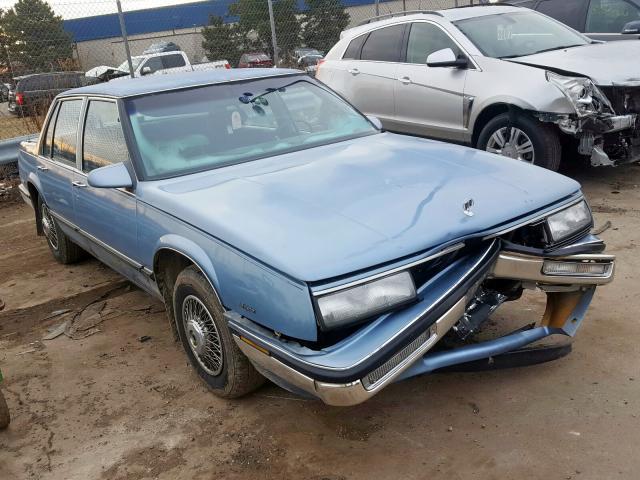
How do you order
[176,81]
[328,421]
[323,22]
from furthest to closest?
[323,22]
[176,81]
[328,421]

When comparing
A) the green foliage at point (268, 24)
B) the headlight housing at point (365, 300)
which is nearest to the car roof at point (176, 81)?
the headlight housing at point (365, 300)

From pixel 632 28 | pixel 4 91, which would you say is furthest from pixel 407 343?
pixel 4 91

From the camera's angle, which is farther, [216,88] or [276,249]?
[216,88]

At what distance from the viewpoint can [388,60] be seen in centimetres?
745

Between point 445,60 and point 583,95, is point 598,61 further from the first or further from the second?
point 445,60

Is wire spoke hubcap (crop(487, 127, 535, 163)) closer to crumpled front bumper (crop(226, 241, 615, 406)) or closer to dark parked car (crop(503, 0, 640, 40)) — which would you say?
dark parked car (crop(503, 0, 640, 40))

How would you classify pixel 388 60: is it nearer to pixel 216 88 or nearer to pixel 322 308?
pixel 216 88

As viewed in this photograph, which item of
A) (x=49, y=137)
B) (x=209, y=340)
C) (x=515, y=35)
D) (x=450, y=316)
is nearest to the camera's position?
(x=450, y=316)

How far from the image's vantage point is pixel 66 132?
16.0 ft

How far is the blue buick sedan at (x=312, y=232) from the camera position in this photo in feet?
8.42

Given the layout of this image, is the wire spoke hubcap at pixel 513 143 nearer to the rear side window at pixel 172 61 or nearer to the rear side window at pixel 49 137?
the rear side window at pixel 49 137

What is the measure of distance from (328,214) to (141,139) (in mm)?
1472

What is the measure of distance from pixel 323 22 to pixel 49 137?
34.7 feet

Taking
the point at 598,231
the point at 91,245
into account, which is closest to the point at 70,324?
the point at 91,245
